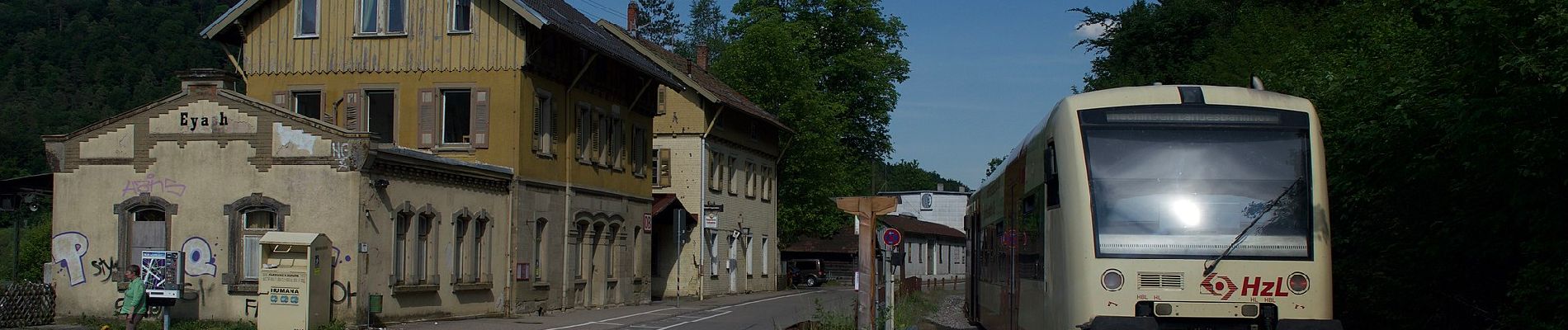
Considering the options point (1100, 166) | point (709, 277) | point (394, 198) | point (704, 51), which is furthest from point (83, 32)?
point (1100, 166)

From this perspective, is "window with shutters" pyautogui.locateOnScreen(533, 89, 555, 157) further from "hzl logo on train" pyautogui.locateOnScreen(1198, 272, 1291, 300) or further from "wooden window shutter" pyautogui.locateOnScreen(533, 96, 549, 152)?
"hzl logo on train" pyautogui.locateOnScreen(1198, 272, 1291, 300)

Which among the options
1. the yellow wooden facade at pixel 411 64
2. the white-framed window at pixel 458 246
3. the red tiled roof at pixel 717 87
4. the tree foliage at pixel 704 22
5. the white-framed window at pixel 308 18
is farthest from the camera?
the tree foliage at pixel 704 22

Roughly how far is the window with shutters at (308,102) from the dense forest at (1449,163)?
54.8 feet

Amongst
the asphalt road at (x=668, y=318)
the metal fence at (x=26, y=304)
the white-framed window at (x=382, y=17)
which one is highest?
the white-framed window at (x=382, y=17)

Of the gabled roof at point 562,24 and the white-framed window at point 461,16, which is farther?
the white-framed window at point 461,16

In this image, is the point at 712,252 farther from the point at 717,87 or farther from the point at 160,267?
the point at 160,267

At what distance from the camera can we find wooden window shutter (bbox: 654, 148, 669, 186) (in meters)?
42.8

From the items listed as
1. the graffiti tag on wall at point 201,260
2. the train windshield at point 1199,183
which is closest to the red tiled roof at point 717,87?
the graffiti tag on wall at point 201,260

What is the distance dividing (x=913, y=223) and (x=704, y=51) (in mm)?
21363

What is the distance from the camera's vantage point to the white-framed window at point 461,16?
25812mm

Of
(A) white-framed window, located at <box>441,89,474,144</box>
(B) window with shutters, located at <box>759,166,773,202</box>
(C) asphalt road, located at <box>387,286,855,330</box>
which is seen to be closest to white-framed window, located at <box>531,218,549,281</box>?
(C) asphalt road, located at <box>387,286,855,330</box>

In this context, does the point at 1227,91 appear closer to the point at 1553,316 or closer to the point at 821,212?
the point at 1553,316

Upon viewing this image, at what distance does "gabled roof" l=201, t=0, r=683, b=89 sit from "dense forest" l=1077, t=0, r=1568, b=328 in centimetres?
1220

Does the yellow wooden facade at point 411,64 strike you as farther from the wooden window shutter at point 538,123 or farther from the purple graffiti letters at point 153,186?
the purple graffiti letters at point 153,186
